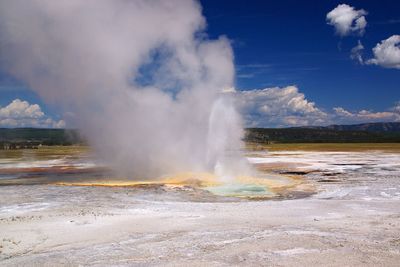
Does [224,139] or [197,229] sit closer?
[197,229]

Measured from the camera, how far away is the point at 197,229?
11141 mm

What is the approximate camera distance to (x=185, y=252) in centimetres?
900

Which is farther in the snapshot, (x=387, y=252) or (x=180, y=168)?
(x=180, y=168)

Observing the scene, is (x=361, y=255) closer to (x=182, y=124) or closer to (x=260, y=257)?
(x=260, y=257)

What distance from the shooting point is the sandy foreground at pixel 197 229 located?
28.3 feet

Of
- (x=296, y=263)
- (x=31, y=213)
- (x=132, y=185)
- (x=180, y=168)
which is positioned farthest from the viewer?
(x=180, y=168)

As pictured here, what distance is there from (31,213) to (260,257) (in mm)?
8100

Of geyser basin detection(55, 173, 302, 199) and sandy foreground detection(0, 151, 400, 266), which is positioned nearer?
sandy foreground detection(0, 151, 400, 266)

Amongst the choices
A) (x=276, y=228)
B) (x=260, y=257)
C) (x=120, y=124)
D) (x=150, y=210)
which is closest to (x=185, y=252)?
(x=260, y=257)

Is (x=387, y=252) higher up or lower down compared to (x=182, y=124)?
lower down

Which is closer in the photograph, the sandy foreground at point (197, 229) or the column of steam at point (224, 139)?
the sandy foreground at point (197, 229)

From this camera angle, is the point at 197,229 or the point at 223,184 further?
the point at 223,184

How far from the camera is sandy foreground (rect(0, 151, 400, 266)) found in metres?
8.62

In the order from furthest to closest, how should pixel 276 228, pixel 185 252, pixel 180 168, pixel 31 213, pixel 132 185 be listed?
pixel 180 168, pixel 132 185, pixel 31 213, pixel 276 228, pixel 185 252
